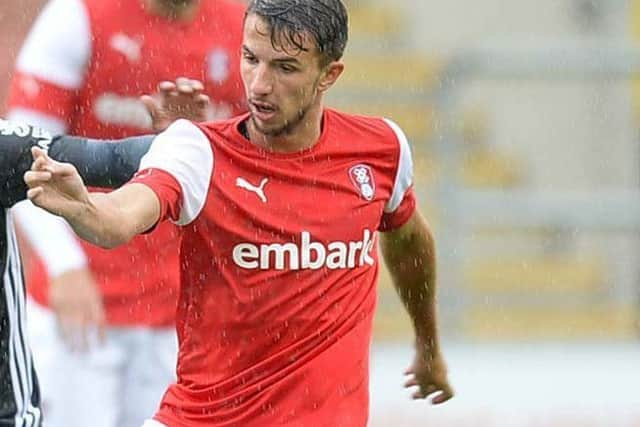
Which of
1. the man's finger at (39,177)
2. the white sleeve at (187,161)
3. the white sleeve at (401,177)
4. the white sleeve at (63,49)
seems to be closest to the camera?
the man's finger at (39,177)

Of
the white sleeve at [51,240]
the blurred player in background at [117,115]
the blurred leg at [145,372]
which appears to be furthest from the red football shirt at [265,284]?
the blurred leg at [145,372]

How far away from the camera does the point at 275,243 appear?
4.66m

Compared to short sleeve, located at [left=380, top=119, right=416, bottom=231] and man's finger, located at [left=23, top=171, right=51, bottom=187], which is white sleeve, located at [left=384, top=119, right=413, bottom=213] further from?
man's finger, located at [left=23, top=171, right=51, bottom=187]

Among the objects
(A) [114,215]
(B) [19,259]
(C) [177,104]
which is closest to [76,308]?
(B) [19,259]

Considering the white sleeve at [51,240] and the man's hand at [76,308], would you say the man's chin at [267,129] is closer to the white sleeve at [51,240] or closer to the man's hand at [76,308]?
the man's hand at [76,308]

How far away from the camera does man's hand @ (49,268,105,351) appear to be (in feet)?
17.0

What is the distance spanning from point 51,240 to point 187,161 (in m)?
1.12

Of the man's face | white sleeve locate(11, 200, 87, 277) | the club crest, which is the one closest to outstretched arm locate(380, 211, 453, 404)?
the club crest

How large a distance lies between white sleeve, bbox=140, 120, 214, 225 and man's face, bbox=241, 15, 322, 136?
147 mm

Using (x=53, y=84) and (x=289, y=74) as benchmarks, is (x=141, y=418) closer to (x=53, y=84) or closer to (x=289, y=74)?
(x=53, y=84)

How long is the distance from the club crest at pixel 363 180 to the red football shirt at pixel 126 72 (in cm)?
120

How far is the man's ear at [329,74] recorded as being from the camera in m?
4.79

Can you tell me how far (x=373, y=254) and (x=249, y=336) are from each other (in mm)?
409

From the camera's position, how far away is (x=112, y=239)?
4.14 metres
